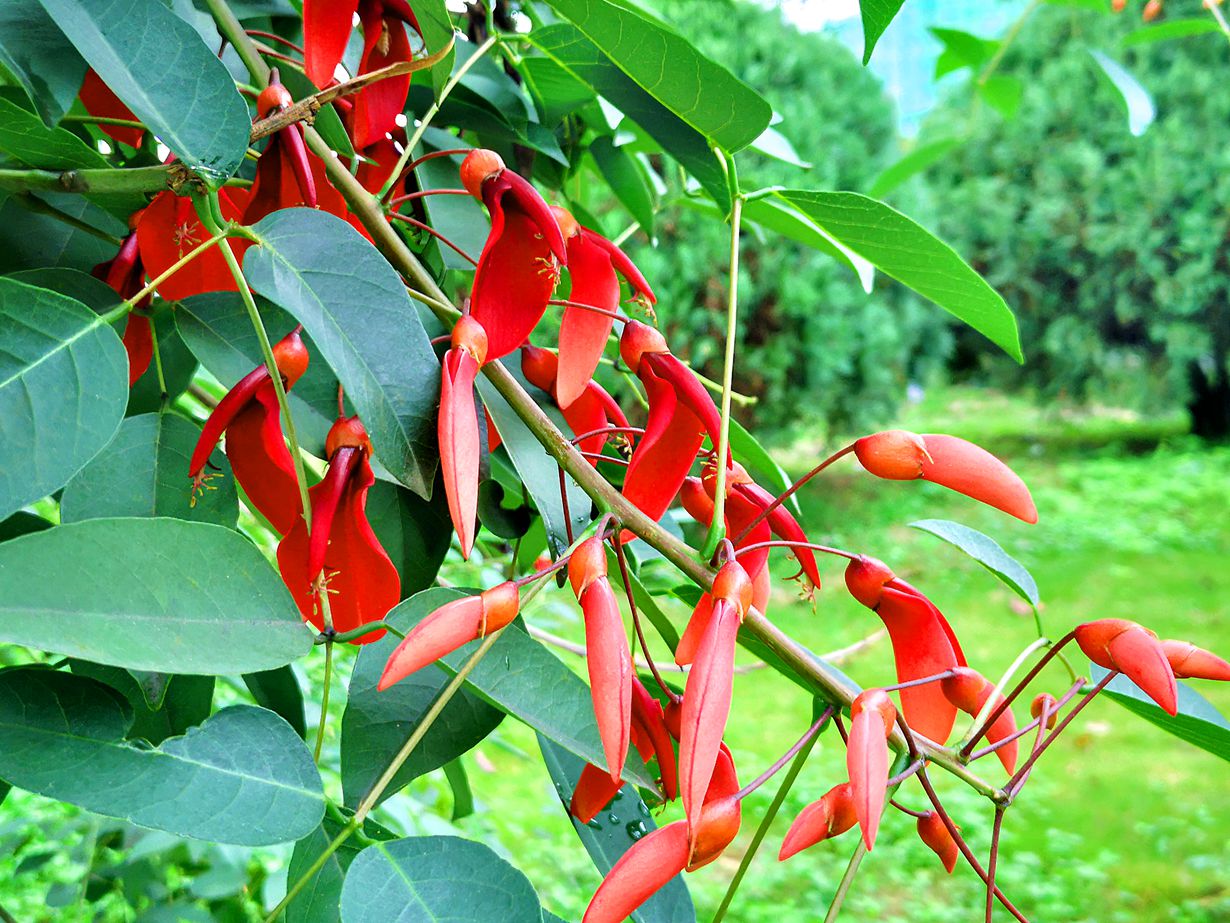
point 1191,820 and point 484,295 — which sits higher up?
point 484,295

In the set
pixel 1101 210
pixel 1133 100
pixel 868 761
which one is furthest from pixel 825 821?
pixel 1101 210

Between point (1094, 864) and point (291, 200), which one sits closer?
point (291, 200)

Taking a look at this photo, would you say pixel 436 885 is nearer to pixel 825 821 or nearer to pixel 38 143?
pixel 825 821

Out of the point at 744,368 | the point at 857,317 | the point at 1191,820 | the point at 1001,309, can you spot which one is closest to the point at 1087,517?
the point at 857,317

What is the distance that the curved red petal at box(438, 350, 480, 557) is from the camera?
24cm

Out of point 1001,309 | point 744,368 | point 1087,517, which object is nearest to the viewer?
point 1001,309

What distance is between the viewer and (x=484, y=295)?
309 millimetres

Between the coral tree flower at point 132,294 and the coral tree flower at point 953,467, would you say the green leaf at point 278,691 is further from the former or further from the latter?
the coral tree flower at point 953,467

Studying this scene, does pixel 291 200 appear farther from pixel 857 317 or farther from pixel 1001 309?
pixel 857 317

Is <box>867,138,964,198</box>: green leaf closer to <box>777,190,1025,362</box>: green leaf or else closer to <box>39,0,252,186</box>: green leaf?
<box>777,190,1025,362</box>: green leaf

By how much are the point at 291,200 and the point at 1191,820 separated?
2.12 m

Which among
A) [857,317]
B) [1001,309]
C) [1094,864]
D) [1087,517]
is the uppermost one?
[1001,309]

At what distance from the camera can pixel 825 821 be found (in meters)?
0.28

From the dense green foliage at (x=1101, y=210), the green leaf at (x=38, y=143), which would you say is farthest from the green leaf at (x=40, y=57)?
the dense green foliage at (x=1101, y=210)
